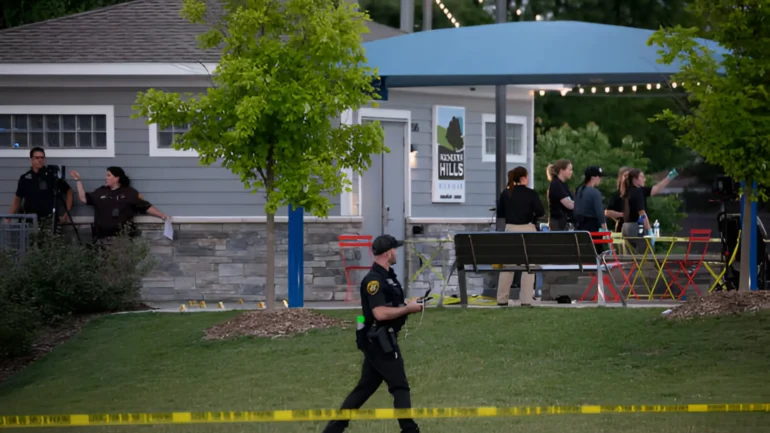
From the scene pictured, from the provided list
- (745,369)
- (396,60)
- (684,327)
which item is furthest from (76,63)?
(745,369)

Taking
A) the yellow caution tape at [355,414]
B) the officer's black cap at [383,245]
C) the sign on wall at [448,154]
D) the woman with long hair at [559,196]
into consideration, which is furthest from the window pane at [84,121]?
the officer's black cap at [383,245]

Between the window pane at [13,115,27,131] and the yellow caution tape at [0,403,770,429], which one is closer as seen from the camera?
the yellow caution tape at [0,403,770,429]

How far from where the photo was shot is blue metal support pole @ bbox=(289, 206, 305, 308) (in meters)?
16.2

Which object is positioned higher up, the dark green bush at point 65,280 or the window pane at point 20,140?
the window pane at point 20,140

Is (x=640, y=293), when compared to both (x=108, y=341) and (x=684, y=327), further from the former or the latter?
(x=108, y=341)

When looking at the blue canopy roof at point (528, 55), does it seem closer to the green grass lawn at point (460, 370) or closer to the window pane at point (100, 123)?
the green grass lawn at point (460, 370)

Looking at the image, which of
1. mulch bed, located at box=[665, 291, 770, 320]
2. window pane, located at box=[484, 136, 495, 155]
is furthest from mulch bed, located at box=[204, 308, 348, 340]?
window pane, located at box=[484, 136, 495, 155]

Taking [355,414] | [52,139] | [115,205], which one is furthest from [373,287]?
[52,139]

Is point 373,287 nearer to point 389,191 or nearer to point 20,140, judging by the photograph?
point 389,191

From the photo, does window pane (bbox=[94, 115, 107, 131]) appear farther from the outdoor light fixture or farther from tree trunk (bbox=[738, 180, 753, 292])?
tree trunk (bbox=[738, 180, 753, 292])

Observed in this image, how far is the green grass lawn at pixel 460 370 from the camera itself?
10.5 metres

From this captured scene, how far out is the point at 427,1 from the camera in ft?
84.6

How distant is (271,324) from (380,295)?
254 inches

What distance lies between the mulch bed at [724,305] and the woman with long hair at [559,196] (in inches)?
149
